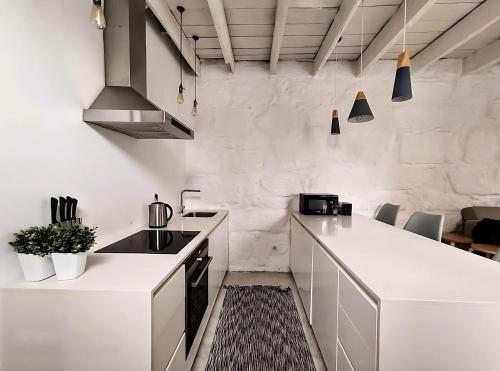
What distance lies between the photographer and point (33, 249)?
983mm

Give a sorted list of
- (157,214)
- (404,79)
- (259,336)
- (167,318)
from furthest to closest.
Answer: (157,214) → (259,336) → (404,79) → (167,318)

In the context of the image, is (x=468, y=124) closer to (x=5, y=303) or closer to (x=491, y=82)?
(x=491, y=82)

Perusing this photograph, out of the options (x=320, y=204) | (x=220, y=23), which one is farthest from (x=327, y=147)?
(x=220, y=23)

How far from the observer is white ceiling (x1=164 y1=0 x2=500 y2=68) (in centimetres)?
214

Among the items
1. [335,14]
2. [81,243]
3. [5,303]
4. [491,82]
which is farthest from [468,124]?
[5,303]

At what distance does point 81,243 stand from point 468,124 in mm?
3910

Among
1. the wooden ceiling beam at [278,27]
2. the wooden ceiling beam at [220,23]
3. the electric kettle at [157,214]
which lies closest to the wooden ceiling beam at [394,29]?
the wooden ceiling beam at [278,27]

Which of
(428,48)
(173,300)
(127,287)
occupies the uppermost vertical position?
(428,48)

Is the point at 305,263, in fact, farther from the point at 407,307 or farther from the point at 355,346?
the point at 407,307

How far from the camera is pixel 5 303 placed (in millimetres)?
954

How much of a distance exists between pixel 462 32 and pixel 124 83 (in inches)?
111

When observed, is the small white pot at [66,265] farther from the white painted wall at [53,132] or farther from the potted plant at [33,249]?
the white painted wall at [53,132]

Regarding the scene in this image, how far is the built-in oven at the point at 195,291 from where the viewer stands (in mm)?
1409

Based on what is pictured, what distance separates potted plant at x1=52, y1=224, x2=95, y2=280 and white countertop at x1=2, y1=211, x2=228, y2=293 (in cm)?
3
